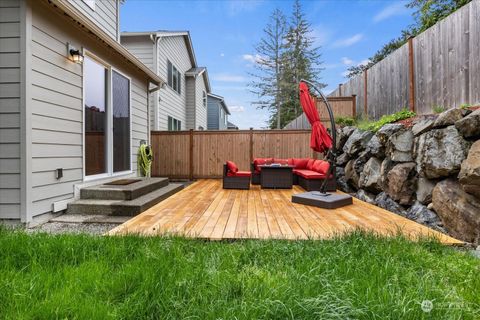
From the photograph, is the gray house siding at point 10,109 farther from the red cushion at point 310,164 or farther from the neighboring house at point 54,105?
the red cushion at point 310,164

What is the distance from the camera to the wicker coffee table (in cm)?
692

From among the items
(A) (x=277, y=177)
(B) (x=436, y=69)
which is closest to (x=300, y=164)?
(A) (x=277, y=177)

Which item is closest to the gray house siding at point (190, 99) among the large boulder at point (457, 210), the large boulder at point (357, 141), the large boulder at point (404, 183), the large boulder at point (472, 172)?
the large boulder at point (357, 141)

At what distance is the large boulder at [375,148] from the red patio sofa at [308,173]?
2.88 ft

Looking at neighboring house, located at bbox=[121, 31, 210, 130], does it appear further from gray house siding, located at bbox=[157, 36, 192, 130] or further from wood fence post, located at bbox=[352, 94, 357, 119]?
wood fence post, located at bbox=[352, 94, 357, 119]

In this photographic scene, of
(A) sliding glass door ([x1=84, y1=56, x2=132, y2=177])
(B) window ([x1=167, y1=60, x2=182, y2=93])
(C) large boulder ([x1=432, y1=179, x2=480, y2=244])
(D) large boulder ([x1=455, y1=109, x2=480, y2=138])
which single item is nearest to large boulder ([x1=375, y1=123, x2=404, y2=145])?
(D) large boulder ([x1=455, y1=109, x2=480, y2=138])

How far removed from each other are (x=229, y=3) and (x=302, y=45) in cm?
1099

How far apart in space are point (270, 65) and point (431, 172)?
752 inches

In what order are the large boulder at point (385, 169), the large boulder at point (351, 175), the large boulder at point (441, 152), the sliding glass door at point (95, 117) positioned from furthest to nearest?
1. the large boulder at point (351, 175)
2. the sliding glass door at point (95, 117)
3. the large boulder at point (385, 169)
4. the large boulder at point (441, 152)

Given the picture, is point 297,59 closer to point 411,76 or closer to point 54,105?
point 411,76

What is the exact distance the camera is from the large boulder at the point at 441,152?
3438 mm

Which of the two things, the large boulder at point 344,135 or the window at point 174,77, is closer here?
the large boulder at point 344,135

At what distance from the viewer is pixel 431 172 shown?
12.4ft

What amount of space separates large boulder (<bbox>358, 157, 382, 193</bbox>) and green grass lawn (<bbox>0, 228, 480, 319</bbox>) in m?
2.58
